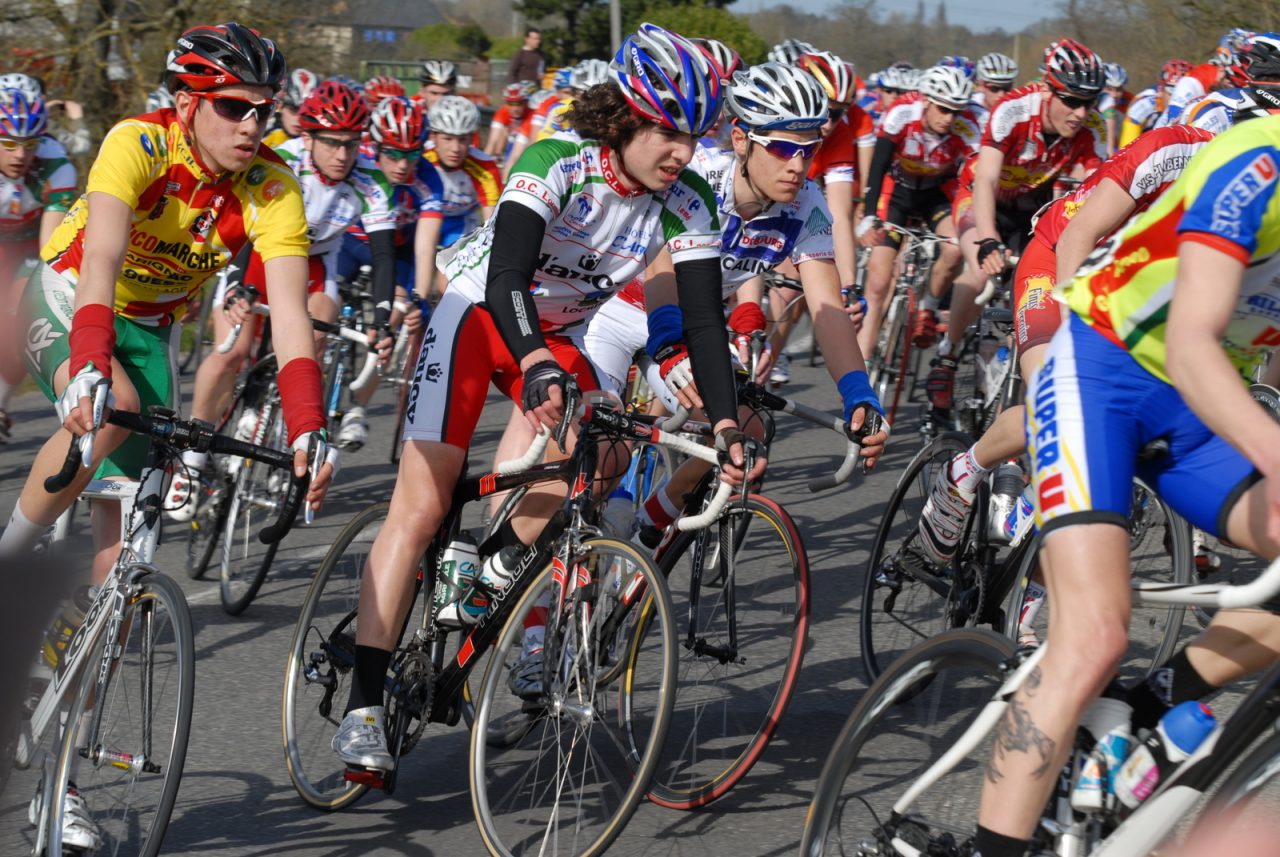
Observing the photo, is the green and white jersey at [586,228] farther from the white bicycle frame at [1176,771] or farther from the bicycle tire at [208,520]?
the bicycle tire at [208,520]

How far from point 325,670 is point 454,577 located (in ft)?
1.86

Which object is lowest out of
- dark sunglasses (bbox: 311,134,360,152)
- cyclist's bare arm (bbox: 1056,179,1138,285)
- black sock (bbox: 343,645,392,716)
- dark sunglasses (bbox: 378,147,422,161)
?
black sock (bbox: 343,645,392,716)

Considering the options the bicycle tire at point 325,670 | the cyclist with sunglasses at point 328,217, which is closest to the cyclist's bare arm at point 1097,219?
the bicycle tire at point 325,670

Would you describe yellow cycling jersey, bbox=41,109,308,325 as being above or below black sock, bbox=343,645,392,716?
above

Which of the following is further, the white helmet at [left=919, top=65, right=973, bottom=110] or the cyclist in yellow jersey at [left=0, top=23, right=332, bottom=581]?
the white helmet at [left=919, top=65, right=973, bottom=110]

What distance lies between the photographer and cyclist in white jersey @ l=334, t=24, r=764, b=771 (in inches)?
170

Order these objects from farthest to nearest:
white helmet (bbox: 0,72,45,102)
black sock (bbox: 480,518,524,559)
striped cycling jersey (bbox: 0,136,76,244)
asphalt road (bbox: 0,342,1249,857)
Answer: striped cycling jersey (bbox: 0,136,76,244)
white helmet (bbox: 0,72,45,102)
black sock (bbox: 480,518,524,559)
asphalt road (bbox: 0,342,1249,857)

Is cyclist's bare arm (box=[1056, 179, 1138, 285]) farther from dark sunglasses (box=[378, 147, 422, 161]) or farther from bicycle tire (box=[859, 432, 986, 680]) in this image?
dark sunglasses (box=[378, 147, 422, 161])

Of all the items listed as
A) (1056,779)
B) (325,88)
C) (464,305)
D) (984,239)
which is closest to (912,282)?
(984,239)

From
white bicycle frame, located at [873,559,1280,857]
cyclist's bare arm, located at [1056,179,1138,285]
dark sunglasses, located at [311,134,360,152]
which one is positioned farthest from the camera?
dark sunglasses, located at [311,134,360,152]

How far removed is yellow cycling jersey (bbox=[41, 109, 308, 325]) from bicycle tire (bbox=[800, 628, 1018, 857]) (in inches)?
92.0

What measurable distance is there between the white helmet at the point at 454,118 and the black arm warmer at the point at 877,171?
285cm

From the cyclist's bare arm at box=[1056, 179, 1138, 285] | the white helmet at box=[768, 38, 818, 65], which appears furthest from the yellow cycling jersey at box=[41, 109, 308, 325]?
the white helmet at box=[768, 38, 818, 65]

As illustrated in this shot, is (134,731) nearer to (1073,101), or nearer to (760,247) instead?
(760,247)
